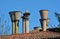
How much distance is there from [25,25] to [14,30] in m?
1.00

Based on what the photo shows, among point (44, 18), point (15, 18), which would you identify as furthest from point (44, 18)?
point (15, 18)

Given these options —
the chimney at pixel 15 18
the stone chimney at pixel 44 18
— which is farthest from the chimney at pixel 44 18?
the chimney at pixel 15 18

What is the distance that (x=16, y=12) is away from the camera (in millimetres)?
19266

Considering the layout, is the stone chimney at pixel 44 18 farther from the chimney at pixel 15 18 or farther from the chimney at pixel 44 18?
the chimney at pixel 15 18

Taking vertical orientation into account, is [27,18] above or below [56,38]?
above

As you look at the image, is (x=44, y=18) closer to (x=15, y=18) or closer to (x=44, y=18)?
(x=44, y=18)

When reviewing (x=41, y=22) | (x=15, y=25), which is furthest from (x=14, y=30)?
(x=41, y=22)

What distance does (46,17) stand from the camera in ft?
64.6

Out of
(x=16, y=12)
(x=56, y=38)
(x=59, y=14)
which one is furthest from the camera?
(x=16, y=12)

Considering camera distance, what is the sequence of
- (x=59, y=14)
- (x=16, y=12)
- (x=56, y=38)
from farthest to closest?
(x=16, y=12)
(x=59, y=14)
(x=56, y=38)

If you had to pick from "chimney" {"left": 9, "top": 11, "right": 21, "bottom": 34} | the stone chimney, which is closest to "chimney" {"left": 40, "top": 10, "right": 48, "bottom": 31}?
the stone chimney

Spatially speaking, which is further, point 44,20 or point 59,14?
point 44,20

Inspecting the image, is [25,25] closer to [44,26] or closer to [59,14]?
[44,26]

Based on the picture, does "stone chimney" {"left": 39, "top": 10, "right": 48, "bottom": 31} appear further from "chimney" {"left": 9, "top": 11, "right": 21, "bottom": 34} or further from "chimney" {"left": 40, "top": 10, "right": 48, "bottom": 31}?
"chimney" {"left": 9, "top": 11, "right": 21, "bottom": 34}
